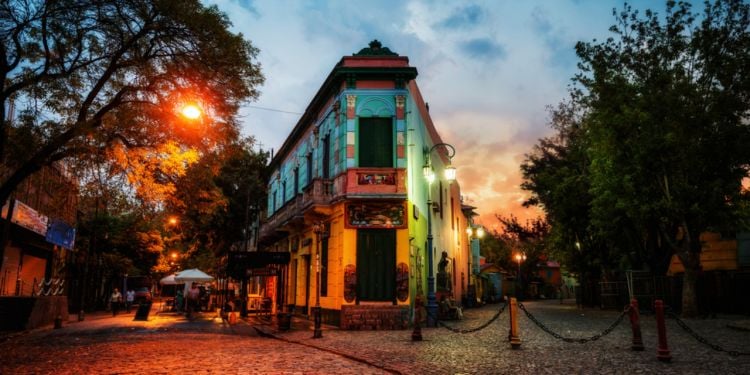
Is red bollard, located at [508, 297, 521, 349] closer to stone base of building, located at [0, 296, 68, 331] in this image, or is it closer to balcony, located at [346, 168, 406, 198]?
balcony, located at [346, 168, 406, 198]

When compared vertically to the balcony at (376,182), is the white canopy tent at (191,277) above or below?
below

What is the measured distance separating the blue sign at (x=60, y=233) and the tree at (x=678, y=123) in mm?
22480

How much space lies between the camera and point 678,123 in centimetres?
1902

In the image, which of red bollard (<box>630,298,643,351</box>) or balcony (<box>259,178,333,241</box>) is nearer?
red bollard (<box>630,298,643,351</box>)

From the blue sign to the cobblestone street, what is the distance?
7555mm

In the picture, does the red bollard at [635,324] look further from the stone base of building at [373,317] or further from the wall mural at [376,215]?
the wall mural at [376,215]

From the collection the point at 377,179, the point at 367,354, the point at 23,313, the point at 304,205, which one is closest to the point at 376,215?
the point at 377,179

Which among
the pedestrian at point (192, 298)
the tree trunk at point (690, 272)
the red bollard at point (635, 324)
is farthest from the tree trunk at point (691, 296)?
the pedestrian at point (192, 298)

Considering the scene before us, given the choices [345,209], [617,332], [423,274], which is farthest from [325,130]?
[617,332]

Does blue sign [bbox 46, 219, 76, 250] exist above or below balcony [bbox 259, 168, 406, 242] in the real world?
below

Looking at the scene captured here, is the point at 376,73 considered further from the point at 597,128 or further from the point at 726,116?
the point at 726,116

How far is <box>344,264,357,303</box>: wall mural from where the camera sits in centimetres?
1695

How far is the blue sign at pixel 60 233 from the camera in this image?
2139cm

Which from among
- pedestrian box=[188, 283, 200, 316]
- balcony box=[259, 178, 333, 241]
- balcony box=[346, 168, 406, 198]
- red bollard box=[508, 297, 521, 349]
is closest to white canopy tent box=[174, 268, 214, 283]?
pedestrian box=[188, 283, 200, 316]
